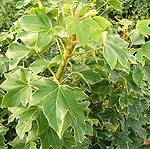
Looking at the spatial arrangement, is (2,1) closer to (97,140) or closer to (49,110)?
(97,140)

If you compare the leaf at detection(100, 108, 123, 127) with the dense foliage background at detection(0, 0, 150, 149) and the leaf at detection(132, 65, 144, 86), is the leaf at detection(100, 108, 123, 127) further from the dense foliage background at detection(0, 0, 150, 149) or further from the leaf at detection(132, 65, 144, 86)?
the leaf at detection(132, 65, 144, 86)

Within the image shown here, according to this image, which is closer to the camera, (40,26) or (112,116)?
(40,26)

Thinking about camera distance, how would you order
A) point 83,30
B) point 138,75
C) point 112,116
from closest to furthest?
point 83,30 < point 138,75 < point 112,116

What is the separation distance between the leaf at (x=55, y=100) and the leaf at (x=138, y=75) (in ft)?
1.39

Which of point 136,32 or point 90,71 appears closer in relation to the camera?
point 90,71

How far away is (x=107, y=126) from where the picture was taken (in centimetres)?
146

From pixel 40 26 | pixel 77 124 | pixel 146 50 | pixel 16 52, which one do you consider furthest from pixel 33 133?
pixel 146 50

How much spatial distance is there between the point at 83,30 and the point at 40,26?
192mm

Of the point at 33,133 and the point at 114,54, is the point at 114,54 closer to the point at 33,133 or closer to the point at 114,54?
the point at 114,54

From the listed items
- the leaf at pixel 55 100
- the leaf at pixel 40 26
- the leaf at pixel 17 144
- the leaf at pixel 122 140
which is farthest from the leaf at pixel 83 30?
the leaf at pixel 122 140

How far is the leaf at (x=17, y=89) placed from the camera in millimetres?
1007

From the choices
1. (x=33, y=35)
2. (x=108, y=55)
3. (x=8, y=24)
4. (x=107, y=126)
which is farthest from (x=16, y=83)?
(x=8, y=24)

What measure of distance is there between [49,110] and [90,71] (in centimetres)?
38

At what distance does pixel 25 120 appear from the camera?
3.35 feet
